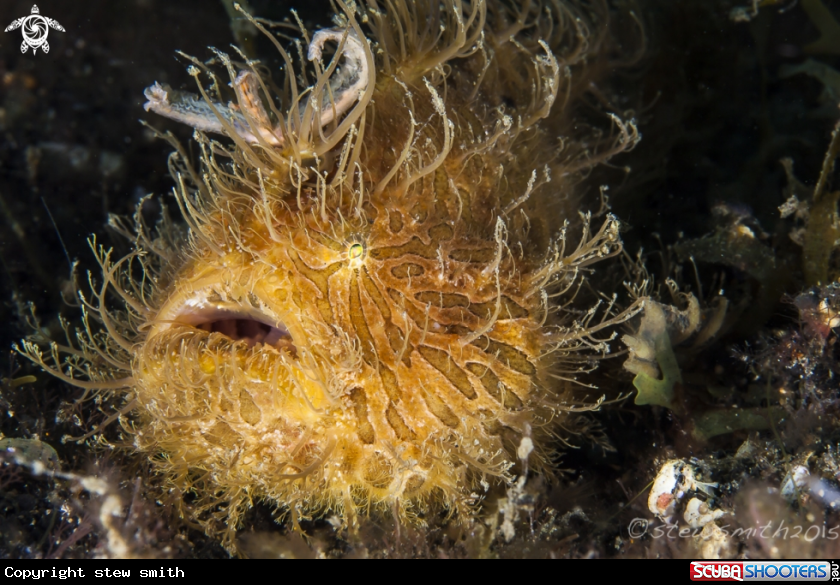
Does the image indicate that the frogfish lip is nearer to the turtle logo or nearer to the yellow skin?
the yellow skin

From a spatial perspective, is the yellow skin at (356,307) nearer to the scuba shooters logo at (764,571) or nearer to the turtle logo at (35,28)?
the scuba shooters logo at (764,571)

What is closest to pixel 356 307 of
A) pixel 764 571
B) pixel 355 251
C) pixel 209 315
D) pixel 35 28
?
pixel 355 251

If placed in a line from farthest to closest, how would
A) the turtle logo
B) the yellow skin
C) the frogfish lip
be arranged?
the turtle logo, the frogfish lip, the yellow skin

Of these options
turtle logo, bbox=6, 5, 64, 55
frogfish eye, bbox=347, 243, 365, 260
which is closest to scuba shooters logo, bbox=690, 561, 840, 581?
frogfish eye, bbox=347, 243, 365, 260

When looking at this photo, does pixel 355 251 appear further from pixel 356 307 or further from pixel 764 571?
pixel 764 571

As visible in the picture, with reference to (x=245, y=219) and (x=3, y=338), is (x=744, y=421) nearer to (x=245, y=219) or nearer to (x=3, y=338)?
(x=245, y=219)

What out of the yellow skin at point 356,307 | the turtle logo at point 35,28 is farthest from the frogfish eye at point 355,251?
the turtle logo at point 35,28

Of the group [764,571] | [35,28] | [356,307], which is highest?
[35,28]
